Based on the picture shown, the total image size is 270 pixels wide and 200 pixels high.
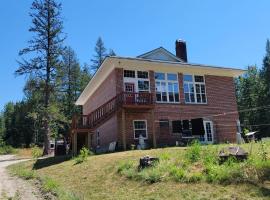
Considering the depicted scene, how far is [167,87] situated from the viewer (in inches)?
1056

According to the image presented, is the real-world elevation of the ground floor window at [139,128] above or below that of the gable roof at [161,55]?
below

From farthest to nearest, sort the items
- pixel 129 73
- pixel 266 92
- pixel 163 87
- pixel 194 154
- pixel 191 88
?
pixel 266 92, pixel 191 88, pixel 163 87, pixel 129 73, pixel 194 154

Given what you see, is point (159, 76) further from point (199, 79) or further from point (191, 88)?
point (199, 79)

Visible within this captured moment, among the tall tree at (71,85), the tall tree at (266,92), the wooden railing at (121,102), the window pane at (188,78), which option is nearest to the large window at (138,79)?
the wooden railing at (121,102)

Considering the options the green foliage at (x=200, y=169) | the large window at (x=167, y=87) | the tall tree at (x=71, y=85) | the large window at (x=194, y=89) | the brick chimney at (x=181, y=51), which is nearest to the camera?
the green foliage at (x=200, y=169)

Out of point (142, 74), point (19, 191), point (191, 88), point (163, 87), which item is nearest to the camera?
point (19, 191)

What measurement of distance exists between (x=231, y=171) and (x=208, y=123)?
18.1 m

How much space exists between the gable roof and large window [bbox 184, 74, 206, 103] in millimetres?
1893

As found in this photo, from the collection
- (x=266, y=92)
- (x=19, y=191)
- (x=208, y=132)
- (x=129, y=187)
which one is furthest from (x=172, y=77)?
(x=266, y=92)

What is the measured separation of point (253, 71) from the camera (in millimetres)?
65062

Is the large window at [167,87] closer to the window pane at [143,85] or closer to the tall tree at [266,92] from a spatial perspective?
the window pane at [143,85]

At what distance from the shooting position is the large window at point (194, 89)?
27609 mm

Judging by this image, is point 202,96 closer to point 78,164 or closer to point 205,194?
point 78,164

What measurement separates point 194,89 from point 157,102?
12.1 ft
